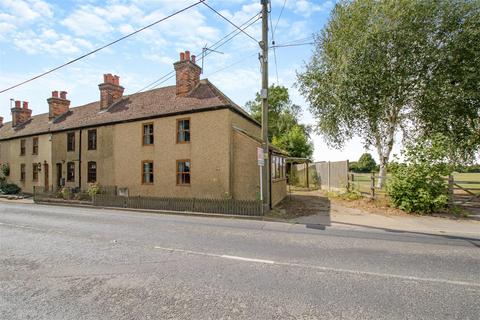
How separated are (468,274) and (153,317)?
18.6ft

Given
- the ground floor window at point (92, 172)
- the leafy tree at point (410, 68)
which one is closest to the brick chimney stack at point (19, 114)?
Result: the ground floor window at point (92, 172)

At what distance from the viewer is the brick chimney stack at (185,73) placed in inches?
679

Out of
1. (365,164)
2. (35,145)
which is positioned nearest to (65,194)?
(35,145)

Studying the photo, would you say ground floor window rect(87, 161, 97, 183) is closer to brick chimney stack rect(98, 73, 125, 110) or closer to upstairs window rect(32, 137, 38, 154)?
brick chimney stack rect(98, 73, 125, 110)

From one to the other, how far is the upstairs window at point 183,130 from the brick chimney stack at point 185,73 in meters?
2.64

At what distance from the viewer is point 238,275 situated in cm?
472

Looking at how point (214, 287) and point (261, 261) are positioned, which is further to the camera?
point (261, 261)

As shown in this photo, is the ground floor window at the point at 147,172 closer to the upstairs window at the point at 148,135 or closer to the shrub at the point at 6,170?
the upstairs window at the point at 148,135

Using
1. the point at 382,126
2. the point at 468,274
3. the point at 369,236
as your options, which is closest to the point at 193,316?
the point at 468,274

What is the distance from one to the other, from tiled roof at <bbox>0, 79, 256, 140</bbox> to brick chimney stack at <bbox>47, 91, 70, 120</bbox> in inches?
27.2

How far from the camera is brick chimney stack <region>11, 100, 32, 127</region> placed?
95.3 feet

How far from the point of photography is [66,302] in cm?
377

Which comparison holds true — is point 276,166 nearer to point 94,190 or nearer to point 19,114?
point 94,190

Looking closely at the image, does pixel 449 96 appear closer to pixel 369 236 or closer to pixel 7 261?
pixel 369 236
